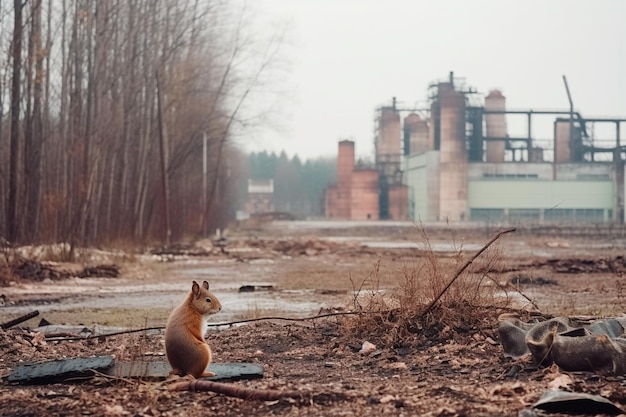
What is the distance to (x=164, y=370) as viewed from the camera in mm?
6785

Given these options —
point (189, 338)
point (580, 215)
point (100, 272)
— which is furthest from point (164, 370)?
point (580, 215)

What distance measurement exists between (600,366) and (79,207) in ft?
63.2

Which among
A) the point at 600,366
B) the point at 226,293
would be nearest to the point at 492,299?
the point at 600,366

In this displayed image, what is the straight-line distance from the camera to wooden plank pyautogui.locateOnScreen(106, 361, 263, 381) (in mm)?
6582

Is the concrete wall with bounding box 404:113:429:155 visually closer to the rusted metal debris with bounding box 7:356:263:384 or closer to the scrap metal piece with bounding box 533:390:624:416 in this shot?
the rusted metal debris with bounding box 7:356:263:384

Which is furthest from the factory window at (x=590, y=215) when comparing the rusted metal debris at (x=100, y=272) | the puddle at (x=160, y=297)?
the rusted metal debris at (x=100, y=272)

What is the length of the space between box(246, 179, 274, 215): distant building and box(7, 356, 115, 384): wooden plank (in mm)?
152319

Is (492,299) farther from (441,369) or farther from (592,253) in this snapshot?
(592,253)

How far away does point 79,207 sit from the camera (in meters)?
24.1

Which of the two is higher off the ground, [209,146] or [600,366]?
[209,146]

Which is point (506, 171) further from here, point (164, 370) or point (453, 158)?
point (164, 370)

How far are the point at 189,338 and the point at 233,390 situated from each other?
0.64 meters

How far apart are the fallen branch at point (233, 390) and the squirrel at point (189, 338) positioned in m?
0.27

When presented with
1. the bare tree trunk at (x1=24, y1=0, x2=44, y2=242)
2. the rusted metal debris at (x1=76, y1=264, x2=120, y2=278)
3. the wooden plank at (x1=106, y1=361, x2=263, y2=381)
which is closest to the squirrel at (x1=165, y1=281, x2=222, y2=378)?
the wooden plank at (x1=106, y1=361, x2=263, y2=381)
